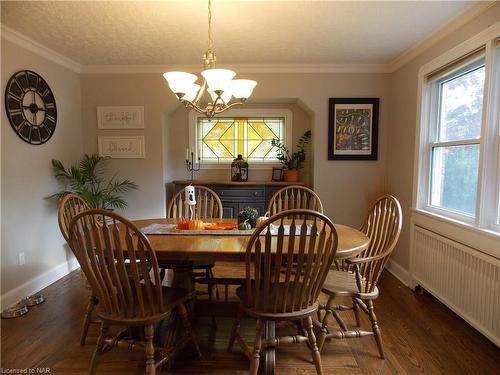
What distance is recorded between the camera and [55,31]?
2604 mm

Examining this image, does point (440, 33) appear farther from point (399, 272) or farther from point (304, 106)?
point (399, 272)

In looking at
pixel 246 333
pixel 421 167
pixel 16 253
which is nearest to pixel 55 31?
pixel 16 253

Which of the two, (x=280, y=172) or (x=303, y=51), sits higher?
(x=303, y=51)

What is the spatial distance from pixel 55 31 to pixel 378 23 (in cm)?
266

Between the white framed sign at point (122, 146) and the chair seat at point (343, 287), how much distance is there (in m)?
2.69

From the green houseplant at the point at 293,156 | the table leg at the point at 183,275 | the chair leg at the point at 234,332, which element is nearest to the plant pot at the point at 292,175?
the green houseplant at the point at 293,156

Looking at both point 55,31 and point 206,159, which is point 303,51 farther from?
point 55,31

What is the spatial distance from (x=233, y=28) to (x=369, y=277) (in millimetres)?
2158

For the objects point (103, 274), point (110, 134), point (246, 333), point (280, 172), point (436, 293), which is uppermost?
point (110, 134)

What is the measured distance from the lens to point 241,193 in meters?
3.72

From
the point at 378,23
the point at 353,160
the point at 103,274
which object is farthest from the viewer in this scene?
the point at 353,160

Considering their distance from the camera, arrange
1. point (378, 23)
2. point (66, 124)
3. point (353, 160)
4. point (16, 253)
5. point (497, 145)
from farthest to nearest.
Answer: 1. point (353, 160)
2. point (66, 124)
3. point (16, 253)
4. point (378, 23)
5. point (497, 145)

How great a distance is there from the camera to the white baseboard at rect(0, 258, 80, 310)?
257 centimetres

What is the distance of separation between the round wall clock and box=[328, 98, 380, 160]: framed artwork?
300cm
